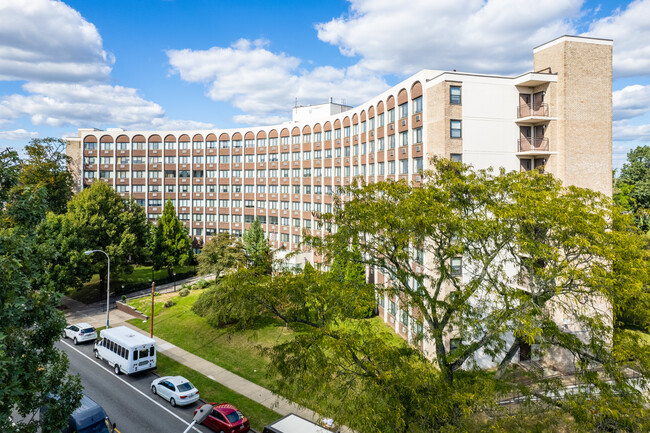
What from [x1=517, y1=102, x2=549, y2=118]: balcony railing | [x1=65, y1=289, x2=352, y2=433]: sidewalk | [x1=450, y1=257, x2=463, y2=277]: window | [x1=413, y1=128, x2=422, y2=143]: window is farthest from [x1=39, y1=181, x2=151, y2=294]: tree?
[x1=517, y1=102, x2=549, y2=118]: balcony railing

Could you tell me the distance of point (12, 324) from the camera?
9844 millimetres

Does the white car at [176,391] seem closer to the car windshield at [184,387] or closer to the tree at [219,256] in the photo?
the car windshield at [184,387]

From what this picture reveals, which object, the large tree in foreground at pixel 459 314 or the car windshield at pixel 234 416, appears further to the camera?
the car windshield at pixel 234 416

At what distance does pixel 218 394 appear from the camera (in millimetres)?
27000

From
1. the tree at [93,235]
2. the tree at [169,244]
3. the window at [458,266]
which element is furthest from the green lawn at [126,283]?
the window at [458,266]

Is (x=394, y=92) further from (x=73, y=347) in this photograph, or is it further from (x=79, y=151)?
(x=79, y=151)

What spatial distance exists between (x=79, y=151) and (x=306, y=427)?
7527 cm

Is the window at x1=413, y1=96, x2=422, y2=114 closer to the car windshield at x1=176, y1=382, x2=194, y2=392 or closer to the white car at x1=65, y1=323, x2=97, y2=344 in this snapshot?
the car windshield at x1=176, y1=382, x2=194, y2=392

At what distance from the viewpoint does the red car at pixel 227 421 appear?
72.0ft

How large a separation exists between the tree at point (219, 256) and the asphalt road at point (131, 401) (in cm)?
1699

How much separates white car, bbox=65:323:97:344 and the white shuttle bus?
5486 mm

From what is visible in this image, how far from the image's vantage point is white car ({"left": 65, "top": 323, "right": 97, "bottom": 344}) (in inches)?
1427

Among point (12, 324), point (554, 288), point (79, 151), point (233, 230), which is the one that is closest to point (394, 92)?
point (554, 288)

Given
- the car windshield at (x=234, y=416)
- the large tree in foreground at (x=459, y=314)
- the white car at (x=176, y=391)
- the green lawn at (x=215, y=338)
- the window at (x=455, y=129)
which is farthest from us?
the window at (x=455, y=129)
